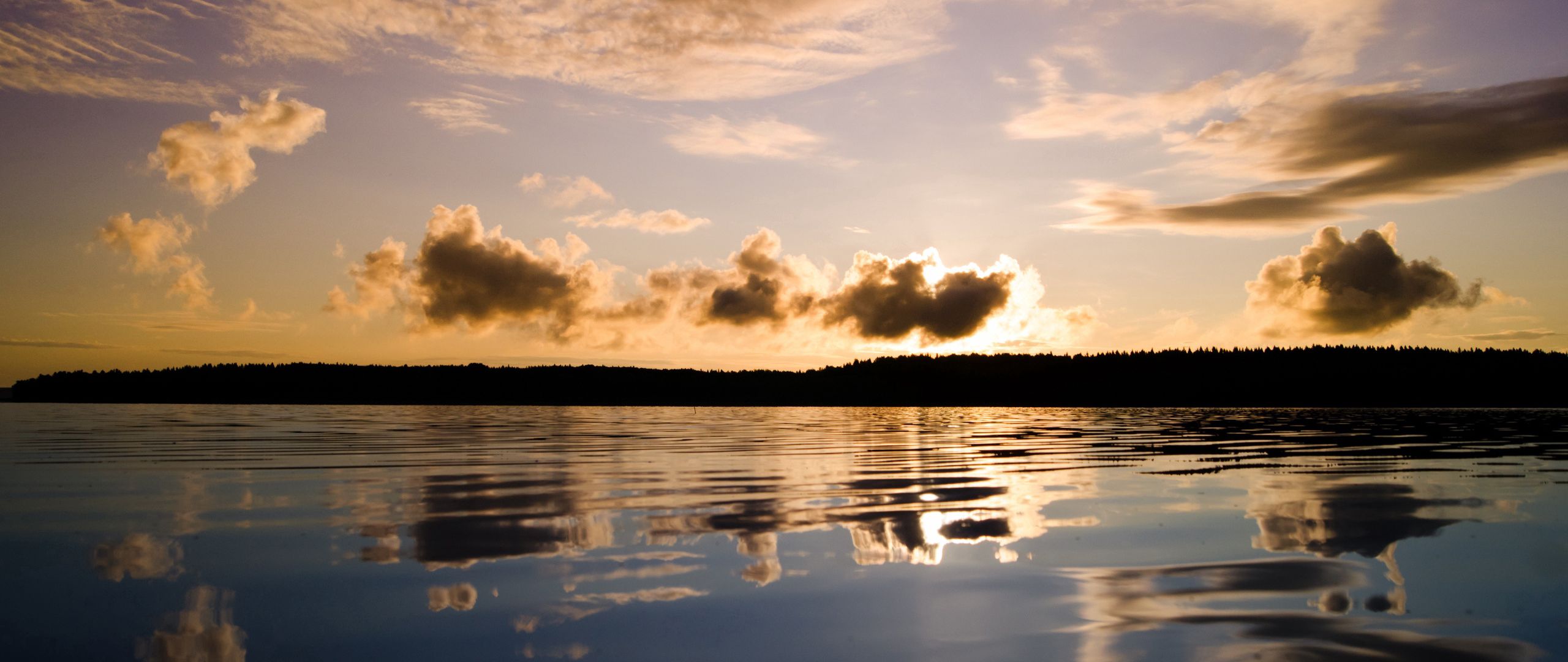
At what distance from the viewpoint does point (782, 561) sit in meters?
10.6

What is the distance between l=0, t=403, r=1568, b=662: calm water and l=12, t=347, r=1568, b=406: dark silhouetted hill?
141 meters

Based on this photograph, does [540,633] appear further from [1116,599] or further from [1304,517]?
[1304,517]

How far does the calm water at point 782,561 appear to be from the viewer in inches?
295

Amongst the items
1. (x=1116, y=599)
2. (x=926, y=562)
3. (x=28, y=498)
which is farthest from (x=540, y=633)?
(x=28, y=498)

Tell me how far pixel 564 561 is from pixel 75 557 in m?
5.82

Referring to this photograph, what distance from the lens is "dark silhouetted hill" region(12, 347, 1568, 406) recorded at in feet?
518

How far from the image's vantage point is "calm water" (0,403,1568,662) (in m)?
7.48

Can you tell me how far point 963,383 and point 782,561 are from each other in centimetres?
18168

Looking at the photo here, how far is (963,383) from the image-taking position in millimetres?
188125

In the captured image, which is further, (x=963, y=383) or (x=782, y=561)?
(x=963, y=383)

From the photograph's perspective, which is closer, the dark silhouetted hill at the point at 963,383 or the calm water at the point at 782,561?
the calm water at the point at 782,561

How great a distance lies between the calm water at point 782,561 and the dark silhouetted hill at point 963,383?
14083cm

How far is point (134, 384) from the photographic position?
184000mm

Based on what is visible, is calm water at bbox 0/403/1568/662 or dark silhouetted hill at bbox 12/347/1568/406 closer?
calm water at bbox 0/403/1568/662
